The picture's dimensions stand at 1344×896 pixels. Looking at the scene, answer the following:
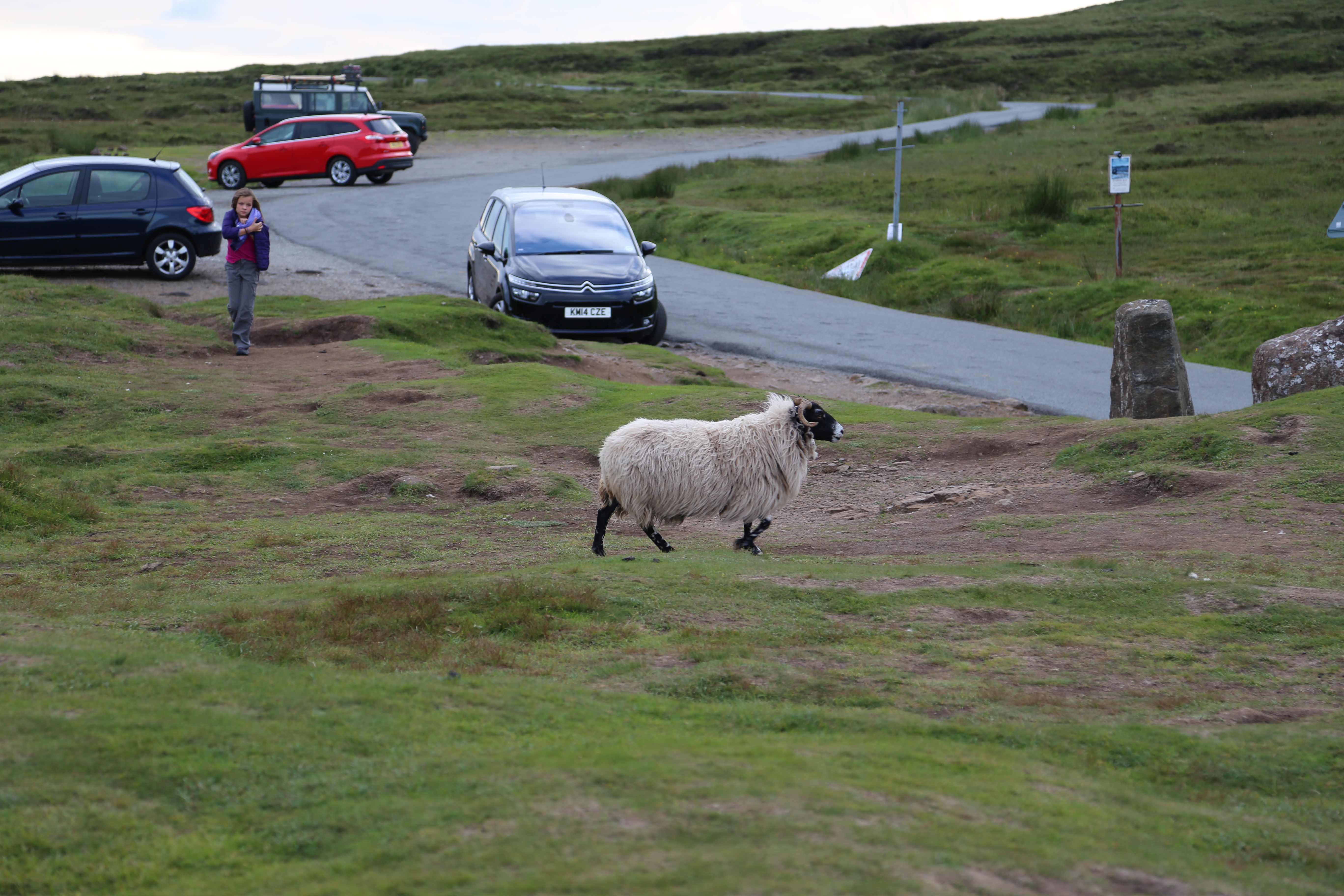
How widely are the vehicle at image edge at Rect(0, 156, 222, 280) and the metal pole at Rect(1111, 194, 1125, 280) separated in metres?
17.9

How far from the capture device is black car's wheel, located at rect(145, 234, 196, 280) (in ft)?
74.6

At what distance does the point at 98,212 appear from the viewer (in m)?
21.8

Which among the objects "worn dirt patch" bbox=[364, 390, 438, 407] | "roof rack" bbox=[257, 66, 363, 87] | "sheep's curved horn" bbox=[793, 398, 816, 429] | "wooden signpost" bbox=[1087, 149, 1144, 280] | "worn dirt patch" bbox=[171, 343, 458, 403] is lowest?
"worn dirt patch" bbox=[364, 390, 438, 407]

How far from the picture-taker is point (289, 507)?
11.0 m

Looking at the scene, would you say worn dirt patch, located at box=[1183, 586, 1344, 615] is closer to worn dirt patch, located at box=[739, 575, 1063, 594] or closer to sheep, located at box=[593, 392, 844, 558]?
worn dirt patch, located at box=[739, 575, 1063, 594]

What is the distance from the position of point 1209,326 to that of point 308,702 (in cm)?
2089

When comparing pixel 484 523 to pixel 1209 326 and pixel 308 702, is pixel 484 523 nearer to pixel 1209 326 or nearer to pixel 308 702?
pixel 308 702

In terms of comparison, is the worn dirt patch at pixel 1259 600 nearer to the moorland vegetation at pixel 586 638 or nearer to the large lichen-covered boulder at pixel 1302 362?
the moorland vegetation at pixel 586 638

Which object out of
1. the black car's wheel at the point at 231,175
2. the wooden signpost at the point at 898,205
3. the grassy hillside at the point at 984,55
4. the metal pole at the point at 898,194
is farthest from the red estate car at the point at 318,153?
the grassy hillside at the point at 984,55

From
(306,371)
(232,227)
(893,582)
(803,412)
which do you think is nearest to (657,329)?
(306,371)

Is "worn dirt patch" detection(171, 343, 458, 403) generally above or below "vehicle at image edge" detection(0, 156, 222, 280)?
below

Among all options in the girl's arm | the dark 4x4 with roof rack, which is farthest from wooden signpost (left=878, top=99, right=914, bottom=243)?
the dark 4x4 with roof rack

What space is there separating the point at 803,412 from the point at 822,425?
7.4 inches

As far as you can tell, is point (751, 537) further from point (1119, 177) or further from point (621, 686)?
point (1119, 177)
